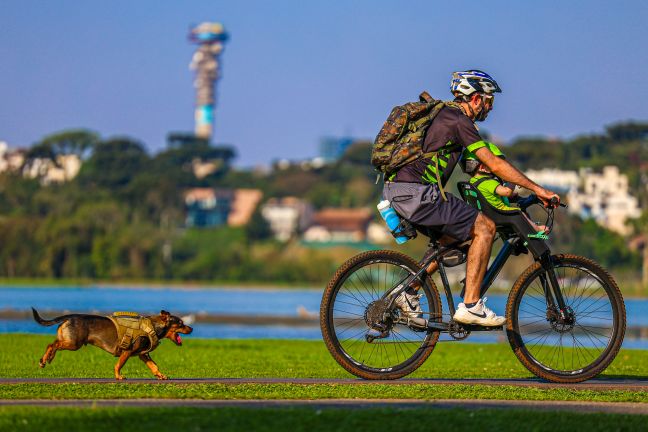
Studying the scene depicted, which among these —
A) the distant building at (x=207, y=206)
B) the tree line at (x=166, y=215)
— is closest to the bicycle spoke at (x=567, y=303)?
the tree line at (x=166, y=215)

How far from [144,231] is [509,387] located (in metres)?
117

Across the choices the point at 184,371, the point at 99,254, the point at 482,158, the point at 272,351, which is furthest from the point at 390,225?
the point at 99,254

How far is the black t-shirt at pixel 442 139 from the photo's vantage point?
34.5 ft

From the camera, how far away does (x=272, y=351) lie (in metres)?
21.5

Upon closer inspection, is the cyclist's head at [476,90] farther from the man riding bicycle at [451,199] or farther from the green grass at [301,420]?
the green grass at [301,420]

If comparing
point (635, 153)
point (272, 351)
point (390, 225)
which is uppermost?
point (635, 153)

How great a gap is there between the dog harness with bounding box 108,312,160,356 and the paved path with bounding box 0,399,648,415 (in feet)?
5.96

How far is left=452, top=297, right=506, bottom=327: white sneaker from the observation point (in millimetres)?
10398

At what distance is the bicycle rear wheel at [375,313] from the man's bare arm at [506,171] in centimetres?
88

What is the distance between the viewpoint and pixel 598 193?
156 metres

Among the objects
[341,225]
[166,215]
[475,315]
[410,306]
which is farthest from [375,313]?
[341,225]

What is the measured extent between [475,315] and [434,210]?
2.59 ft

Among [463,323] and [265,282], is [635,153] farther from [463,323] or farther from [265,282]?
[463,323]

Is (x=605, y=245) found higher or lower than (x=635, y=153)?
lower
